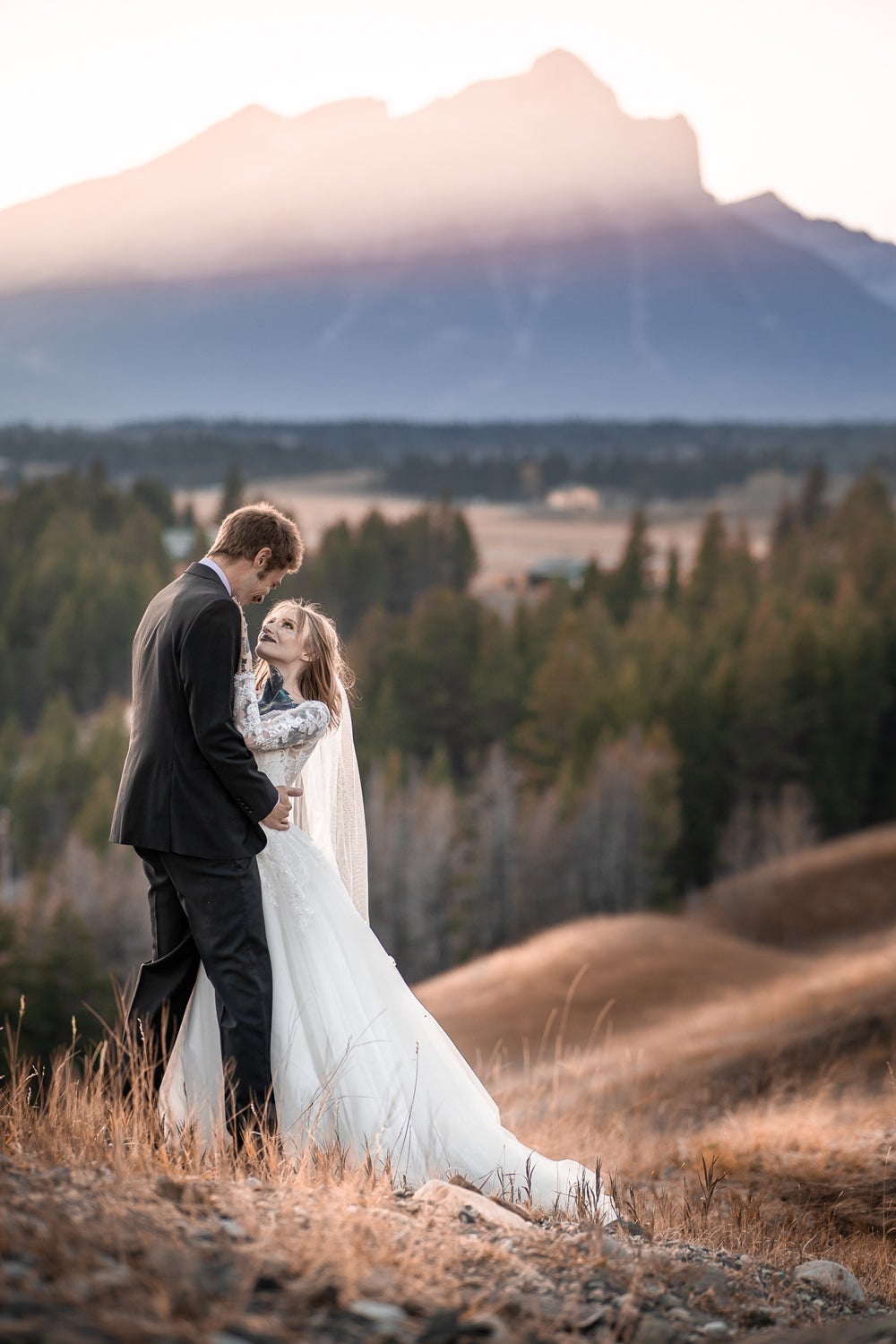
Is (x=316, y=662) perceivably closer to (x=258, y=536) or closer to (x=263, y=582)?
(x=263, y=582)

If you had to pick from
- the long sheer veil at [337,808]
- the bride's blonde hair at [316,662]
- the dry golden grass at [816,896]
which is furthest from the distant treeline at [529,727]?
the bride's blonde hair at [316,662]

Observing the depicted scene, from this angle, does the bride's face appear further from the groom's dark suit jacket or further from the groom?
the groom's dark suit jacket

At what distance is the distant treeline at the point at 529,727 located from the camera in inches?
2245

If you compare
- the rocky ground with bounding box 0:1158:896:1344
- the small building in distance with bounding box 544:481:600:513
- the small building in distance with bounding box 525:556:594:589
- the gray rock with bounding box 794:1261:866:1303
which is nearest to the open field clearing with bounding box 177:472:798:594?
the small building in distance with bounding box 544:481:600:513

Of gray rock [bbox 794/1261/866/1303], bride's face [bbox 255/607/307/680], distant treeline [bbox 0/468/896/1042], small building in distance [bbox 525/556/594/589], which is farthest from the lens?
small building in distance [bbox 525/556/594/589]

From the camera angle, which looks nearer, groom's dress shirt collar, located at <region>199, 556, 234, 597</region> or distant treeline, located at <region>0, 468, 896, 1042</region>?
groom's dress shirt collar, located at <region>199, 556, 234, 597</region>

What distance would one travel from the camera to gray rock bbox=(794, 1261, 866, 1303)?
4.24 metres

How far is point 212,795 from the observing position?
14.8 feet

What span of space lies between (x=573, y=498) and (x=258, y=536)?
173552 mm

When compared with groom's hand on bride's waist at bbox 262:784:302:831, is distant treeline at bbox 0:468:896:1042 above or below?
below

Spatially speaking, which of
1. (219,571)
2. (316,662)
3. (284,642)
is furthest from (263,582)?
(316,662)

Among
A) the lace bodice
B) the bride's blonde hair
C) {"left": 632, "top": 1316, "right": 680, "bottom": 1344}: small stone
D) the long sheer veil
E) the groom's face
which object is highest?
the groom's face

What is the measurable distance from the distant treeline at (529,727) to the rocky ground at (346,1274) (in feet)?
102

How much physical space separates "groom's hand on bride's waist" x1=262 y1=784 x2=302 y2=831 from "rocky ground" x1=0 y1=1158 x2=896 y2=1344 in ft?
3.89
